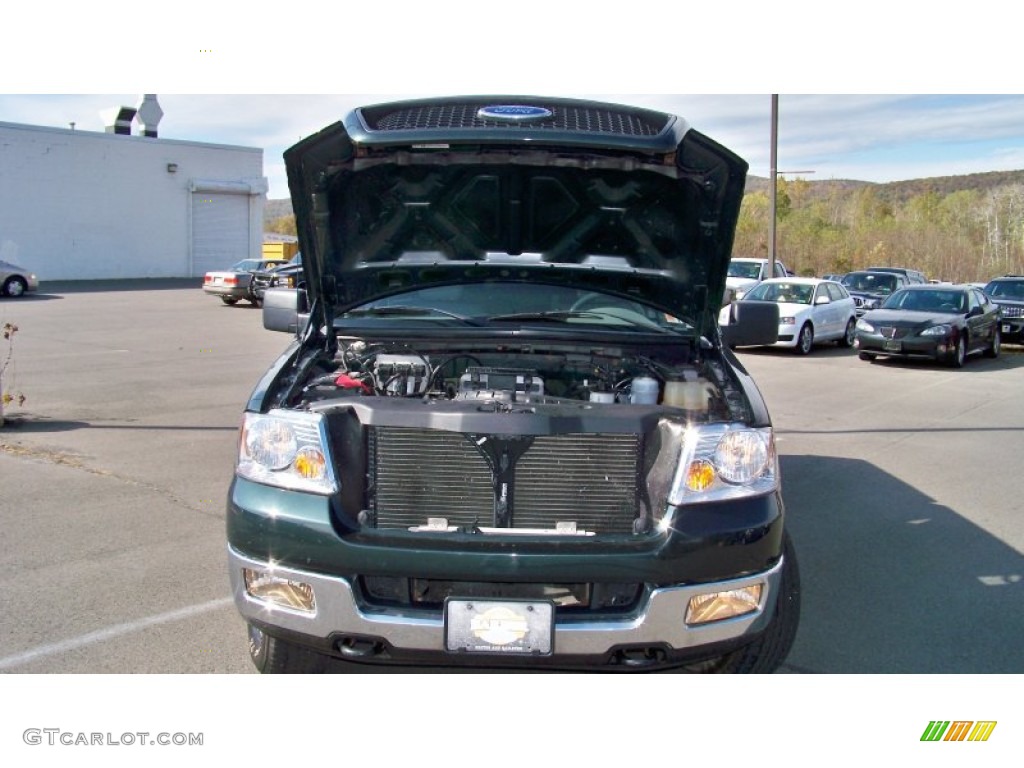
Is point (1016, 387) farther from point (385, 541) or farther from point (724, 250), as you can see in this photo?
point (385, 541)

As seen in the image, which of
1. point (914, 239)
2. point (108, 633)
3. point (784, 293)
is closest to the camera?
point (108, 633)

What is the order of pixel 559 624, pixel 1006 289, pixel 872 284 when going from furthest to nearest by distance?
pixel 872 284 < pixel 1006 289 < pixel 559 624

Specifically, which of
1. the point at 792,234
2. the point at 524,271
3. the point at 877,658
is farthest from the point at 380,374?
the point at 792,234

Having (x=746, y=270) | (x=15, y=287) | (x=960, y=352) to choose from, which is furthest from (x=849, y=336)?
(x=15, y=287)

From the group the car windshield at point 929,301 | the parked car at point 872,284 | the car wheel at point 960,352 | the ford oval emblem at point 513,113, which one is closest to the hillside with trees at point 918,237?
the parked car at point 872,284

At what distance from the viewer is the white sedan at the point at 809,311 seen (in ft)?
59.7

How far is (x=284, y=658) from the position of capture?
3643mm

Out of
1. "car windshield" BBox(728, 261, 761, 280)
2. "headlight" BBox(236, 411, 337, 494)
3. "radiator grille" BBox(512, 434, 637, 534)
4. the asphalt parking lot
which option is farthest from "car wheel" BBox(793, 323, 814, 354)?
"headlight" BBox(236, 411, 337, 494)

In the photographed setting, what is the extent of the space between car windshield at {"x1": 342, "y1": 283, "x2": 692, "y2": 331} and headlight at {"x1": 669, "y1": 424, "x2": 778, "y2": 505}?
1206 mm

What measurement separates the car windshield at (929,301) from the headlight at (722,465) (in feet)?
52.9

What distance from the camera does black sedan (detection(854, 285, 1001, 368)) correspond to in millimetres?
16750

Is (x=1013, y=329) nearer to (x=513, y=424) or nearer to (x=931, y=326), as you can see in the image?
(x=931, y=326)

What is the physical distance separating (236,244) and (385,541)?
139ft

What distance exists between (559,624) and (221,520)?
12.2 feet
